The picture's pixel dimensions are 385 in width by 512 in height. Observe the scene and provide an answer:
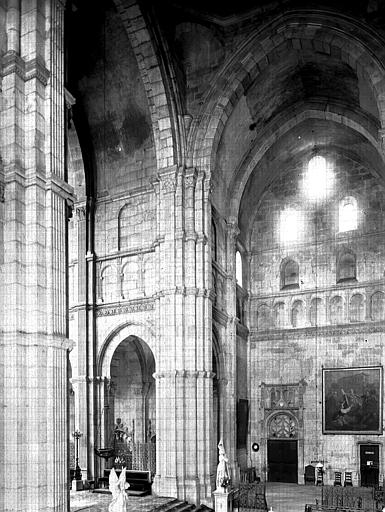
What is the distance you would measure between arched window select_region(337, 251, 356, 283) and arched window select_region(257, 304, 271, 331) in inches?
168

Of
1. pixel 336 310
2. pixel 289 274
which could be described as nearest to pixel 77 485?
pixel 336 310

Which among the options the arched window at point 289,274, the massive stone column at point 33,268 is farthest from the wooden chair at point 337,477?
the massive stone column at point 33,268

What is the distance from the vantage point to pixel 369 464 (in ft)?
102

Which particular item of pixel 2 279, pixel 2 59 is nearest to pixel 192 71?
pixel 2 59

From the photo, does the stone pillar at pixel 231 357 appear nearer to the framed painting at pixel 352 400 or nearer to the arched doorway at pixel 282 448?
the arched doorway at pixel 282 448

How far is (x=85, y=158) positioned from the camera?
1185 inches

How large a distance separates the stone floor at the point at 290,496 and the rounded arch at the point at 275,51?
14.4m

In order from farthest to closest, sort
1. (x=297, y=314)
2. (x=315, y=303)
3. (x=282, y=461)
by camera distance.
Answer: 1. (x=297, y=314)
2. (x=315, y=303)
3. (x=282, y=461)

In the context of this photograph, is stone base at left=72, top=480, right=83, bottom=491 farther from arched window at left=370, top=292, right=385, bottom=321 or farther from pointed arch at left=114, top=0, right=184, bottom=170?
arched window at left=370, top=292, right=385, bottom=321

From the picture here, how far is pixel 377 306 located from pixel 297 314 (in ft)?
14.2

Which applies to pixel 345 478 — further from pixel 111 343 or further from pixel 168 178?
pixel 168 178

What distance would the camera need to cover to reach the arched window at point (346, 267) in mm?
Result: 33312

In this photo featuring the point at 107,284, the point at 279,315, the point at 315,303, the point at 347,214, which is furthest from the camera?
the point at 279,315

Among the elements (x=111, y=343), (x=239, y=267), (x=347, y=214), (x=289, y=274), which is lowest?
(x=111, y=343)
